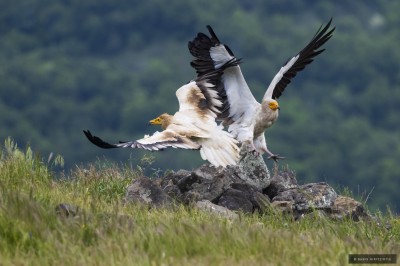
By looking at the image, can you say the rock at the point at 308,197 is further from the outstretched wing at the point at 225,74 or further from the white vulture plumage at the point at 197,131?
the outstretched wing at the point at 225,74

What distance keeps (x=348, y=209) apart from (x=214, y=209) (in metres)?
1.41

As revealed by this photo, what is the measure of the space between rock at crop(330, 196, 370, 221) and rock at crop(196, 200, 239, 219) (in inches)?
42.9

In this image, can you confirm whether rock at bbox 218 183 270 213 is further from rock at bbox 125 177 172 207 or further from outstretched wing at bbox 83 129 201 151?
outstretched wing at bbox 83 129 201 151

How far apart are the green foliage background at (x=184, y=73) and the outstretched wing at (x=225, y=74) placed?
66.1 meters

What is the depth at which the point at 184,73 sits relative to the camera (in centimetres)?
13100

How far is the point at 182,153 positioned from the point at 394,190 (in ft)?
50.4

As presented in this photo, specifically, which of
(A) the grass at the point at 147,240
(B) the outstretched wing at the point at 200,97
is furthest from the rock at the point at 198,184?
(A) the grass at the point at 147,240

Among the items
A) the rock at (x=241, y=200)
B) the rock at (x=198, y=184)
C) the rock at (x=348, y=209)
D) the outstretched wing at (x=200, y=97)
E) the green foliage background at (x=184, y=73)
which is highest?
the green foliage background at (x=184, y=73)

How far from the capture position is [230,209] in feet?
34.6

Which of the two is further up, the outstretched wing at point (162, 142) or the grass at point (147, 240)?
the outstretched wing at point (162, 142)

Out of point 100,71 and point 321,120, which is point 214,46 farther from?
point 100,71

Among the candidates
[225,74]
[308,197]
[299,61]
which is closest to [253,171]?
[308,197]

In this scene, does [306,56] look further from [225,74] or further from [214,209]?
[214,209]

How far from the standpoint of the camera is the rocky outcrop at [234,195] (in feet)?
34.2
